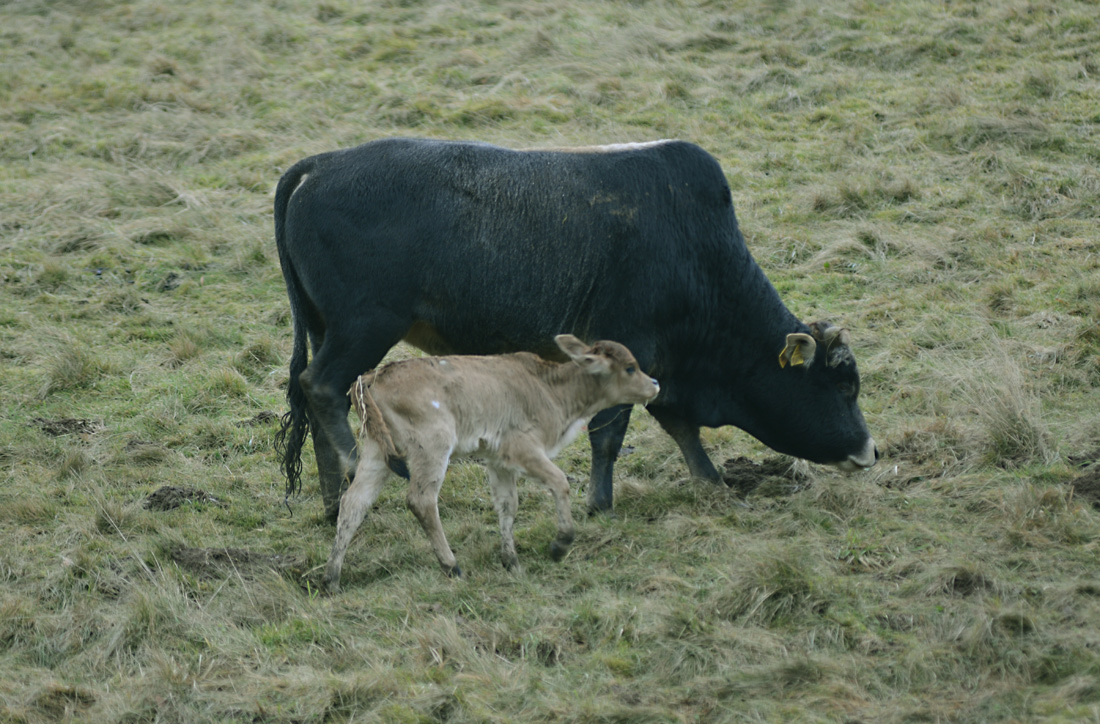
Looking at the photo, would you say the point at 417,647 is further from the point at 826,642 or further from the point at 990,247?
the point at 990,247

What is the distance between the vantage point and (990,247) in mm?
10367

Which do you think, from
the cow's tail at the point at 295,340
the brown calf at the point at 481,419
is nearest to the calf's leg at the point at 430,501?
the brown calf at the point at 481,419

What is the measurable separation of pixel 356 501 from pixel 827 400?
3188 mm

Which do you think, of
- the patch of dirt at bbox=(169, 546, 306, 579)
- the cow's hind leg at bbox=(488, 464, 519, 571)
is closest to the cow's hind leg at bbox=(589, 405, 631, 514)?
the cow's hind leg at bbox=(488, 464, 519, 571)

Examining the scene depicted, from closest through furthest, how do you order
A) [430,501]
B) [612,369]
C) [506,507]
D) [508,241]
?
[430,501], [506,507], [612,369], [508,241]

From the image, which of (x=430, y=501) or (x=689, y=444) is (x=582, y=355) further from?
(x=689, y=444)

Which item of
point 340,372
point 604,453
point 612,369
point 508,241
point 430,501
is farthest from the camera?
point 604,453

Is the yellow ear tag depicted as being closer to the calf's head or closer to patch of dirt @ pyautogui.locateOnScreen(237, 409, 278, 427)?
the calf's head

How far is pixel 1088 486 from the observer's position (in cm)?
631

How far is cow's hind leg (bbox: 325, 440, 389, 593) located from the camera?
236 inches

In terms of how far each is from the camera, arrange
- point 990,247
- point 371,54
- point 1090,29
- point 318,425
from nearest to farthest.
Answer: point 318,425, point 990,247, point 1090,29, point 371,54

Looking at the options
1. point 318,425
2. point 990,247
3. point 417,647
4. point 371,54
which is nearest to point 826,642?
point 417,647

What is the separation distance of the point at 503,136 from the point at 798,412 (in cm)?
749

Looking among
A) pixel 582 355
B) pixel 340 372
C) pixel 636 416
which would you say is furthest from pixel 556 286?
pixel 636 416
